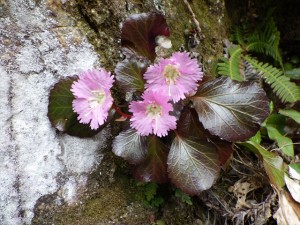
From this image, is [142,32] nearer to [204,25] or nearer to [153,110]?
[153,110]

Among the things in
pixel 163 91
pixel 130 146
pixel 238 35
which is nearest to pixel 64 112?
pixel 130 146

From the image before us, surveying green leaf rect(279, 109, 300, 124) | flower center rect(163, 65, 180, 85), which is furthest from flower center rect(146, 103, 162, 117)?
green leaf rect(279, 109, 300, 124)

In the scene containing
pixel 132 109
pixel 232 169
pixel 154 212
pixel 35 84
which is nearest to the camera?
pixel 132 109

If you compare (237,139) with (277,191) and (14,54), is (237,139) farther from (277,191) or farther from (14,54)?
(14,54)

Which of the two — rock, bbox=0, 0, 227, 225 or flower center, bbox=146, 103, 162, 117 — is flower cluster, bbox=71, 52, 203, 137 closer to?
flower center, bbox=146, 103, 162, 117

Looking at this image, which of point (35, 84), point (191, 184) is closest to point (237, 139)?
point (191, 184)

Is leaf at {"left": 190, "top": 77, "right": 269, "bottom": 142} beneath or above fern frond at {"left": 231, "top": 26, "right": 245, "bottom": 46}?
above

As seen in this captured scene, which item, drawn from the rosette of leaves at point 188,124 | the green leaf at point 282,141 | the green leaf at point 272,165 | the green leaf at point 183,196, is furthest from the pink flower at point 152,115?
the green leaf at point 282,141
